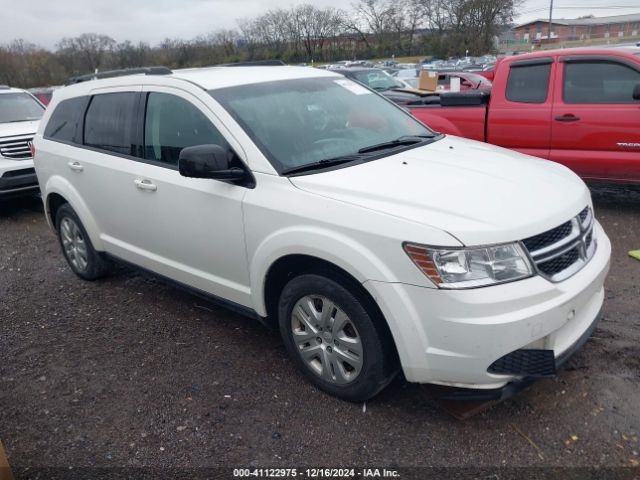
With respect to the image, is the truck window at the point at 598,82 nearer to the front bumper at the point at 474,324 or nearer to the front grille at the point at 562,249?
the front grille at the point at 562,249

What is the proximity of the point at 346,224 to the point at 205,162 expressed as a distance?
2.93 ft

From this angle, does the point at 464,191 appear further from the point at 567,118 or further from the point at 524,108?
the point at 524,108

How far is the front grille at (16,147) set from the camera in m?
8.09

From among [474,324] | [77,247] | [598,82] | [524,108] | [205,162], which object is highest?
[598,82]

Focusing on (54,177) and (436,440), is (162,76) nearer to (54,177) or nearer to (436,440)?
(54,177)

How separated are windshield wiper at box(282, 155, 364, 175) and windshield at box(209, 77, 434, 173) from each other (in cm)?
2

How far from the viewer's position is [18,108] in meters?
9.38

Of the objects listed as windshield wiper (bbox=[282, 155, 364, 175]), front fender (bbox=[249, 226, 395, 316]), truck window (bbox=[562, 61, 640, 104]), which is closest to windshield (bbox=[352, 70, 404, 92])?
truck window (bbox=[562, 61, 640, 104])

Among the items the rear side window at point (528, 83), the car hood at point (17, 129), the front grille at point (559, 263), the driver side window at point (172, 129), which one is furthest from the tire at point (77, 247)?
the rear side window at point (528, 83)

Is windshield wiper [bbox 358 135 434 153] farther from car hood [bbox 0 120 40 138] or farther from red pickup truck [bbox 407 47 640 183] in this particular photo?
car hood [bbox 0 120 40 138]

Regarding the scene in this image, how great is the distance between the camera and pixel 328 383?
3109 mm

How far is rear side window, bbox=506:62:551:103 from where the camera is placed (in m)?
6.21

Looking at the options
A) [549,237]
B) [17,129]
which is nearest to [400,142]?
[549,237]

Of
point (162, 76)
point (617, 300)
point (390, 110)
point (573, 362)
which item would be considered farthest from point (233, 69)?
point (617, 300)
